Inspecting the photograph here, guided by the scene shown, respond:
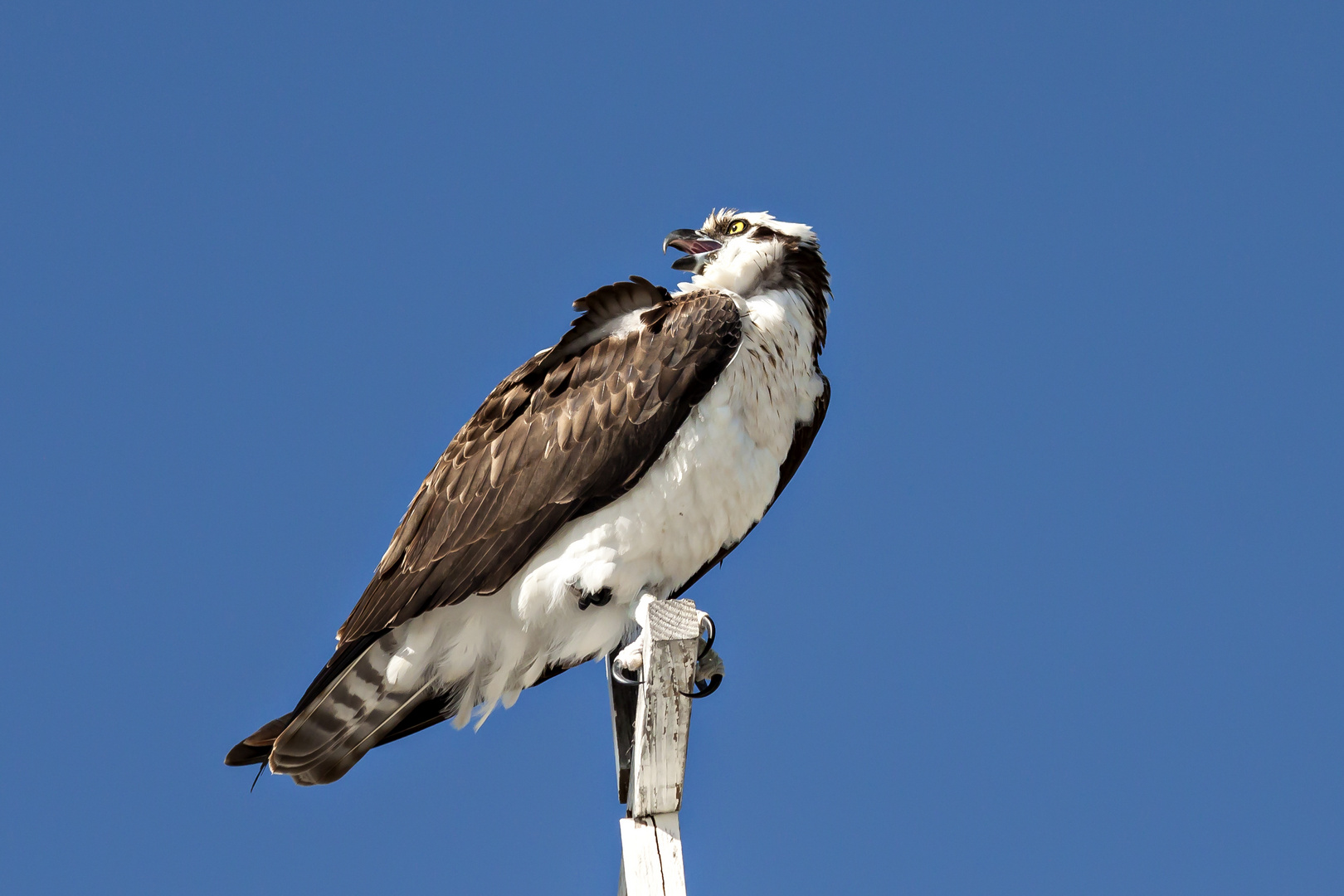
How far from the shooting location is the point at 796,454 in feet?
20.3

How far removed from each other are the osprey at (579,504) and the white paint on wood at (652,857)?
1.20 metres

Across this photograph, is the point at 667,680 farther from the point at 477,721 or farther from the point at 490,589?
the point at 477,721

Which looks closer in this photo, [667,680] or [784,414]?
[667,680]

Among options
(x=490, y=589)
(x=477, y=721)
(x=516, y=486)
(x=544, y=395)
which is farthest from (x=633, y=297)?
(x=477, y=721)

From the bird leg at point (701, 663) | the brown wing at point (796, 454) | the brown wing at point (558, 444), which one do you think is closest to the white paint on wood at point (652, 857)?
the bird leg at point (701, 663)

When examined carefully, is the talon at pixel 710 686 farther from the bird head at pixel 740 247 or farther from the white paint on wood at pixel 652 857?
the bird head at pixel 740 247

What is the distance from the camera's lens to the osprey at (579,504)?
18.1 ft

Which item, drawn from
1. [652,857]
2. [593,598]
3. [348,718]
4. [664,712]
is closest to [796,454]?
[593,598]

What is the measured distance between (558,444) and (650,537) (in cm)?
57

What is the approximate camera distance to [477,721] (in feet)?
19.6

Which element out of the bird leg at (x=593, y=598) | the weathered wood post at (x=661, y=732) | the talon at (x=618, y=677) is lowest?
the weathered wood post at (x=661, y=732)

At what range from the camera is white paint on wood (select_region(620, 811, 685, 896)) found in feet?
13.9

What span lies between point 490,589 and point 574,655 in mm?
463

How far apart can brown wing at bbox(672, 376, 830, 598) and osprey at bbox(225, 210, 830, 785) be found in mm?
18
